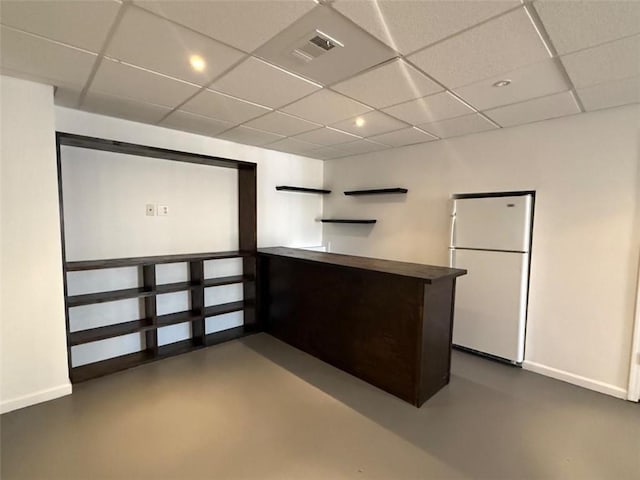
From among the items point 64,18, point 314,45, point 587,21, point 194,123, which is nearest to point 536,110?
point 587,21

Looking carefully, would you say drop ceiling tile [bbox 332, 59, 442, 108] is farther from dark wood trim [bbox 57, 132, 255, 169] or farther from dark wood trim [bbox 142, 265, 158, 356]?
dark wood trim [bbox 142, 265, 158, 356]

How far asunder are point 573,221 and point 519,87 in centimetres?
137

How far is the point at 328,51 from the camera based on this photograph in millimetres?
1829

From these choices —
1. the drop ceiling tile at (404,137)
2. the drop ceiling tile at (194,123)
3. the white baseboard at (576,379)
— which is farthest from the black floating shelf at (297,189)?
the white baseboard at (576,379)

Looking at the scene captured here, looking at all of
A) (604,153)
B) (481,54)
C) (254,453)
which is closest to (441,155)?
(604,153)

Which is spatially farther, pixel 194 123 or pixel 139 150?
pixel 194 123

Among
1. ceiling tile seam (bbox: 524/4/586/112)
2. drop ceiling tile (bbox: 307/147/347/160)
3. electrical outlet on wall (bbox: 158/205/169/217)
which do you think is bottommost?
electrical outlet on wall (bbox: 158/205/169/217)

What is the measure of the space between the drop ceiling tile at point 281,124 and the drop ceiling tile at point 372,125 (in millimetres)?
324

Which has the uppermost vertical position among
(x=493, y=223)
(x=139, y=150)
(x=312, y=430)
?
(x=139, y=150)

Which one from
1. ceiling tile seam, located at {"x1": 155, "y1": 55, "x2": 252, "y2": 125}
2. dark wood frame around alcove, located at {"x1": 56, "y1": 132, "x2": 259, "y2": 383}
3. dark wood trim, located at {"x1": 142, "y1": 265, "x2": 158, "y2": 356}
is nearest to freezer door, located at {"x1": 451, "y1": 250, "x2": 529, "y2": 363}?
dark wood frame around alcove, located at {"x1": 56, "y1": 132, "x2": 259, "y2": 383}

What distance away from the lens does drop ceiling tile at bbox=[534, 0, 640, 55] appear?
4.61 feet

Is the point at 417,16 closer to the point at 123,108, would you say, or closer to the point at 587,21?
the point at 587,21

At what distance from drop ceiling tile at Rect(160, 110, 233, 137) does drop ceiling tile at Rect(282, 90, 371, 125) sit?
855 millimetres

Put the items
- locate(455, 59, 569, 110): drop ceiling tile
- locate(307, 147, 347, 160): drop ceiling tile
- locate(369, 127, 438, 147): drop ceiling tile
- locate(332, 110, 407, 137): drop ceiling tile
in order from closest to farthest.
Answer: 1. locate(455, 59, 569, 110): drop ceiling tile
2. locate(332, 110, 407, 137): drop ceiling tile
3. locate(369, 127, 438, 147): drop ceiling tile
4. locate(307, 147, 347, 160): drop ceiling tile
